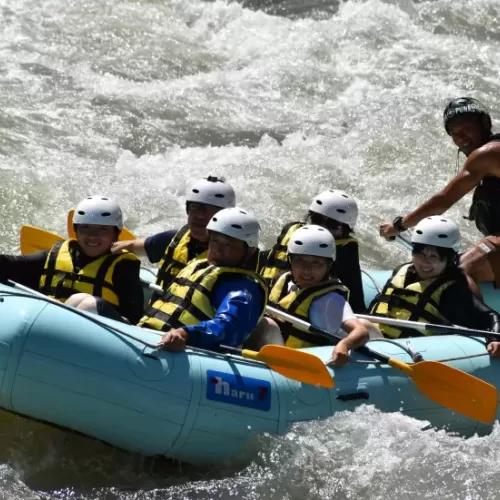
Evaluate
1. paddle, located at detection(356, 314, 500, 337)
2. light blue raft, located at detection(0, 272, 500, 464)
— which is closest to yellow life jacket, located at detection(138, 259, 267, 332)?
light blue raft, located at detection(0, 272, 500, 464)

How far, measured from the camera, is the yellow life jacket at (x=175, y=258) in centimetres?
582

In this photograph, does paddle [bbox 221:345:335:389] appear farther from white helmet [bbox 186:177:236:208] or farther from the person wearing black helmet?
the person wearing black helmet

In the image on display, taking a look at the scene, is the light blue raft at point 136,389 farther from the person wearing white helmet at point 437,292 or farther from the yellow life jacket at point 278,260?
the yellow life jacket at point 278,260

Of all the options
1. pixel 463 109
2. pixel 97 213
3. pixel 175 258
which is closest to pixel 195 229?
pixel 175 258

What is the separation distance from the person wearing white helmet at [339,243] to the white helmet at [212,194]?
1.44 ft

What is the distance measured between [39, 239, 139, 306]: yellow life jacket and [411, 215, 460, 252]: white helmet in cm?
156

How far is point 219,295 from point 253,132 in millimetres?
5608

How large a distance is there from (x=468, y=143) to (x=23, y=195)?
382 cm

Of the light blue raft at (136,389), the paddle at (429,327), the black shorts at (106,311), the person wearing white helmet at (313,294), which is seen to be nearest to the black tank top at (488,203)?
the paddle at (429,327)

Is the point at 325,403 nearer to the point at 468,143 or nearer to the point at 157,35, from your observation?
the point at 468,143

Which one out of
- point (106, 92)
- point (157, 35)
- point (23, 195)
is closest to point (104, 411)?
point (23, 195)

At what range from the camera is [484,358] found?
550 cm

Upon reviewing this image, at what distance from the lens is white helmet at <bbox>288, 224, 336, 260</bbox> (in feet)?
17.5

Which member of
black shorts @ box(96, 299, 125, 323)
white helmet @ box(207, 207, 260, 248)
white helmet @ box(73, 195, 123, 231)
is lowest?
black shorts @ box(96, 299, 125, 323)
